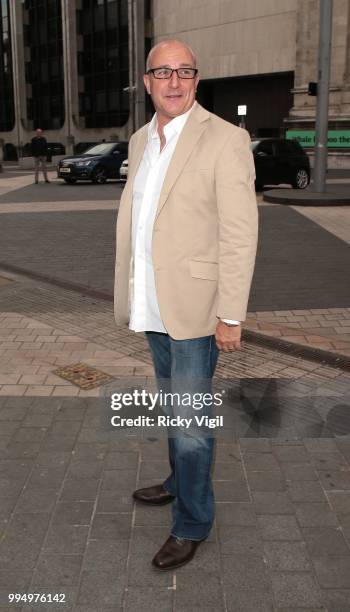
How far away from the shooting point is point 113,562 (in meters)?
2.64

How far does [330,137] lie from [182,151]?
28.5 metres

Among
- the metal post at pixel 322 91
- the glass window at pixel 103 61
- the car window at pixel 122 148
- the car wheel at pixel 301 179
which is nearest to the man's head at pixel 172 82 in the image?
the metal post at pixel 322 91

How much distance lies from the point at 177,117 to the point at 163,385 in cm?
115

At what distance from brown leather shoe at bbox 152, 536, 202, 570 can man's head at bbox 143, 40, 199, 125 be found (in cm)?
175

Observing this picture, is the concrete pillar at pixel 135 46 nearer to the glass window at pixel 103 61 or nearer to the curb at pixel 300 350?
the glass window at pixel 103 61

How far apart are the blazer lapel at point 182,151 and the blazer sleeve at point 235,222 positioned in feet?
0.45

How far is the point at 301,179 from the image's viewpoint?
19.5 meters

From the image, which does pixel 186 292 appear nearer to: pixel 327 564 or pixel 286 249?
pixel 327 564

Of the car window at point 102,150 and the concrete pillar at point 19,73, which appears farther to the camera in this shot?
the concrete pillar at point 19,73

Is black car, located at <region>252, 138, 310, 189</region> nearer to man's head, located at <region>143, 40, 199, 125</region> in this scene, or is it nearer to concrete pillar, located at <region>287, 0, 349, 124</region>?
concrete pillar, located at <region>287, 0, 349, 124</region>

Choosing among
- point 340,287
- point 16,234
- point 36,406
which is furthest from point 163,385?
point 16,234

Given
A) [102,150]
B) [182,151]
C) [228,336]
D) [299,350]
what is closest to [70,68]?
[102,150]

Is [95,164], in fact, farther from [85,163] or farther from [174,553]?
[174,553]

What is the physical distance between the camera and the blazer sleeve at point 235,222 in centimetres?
236
